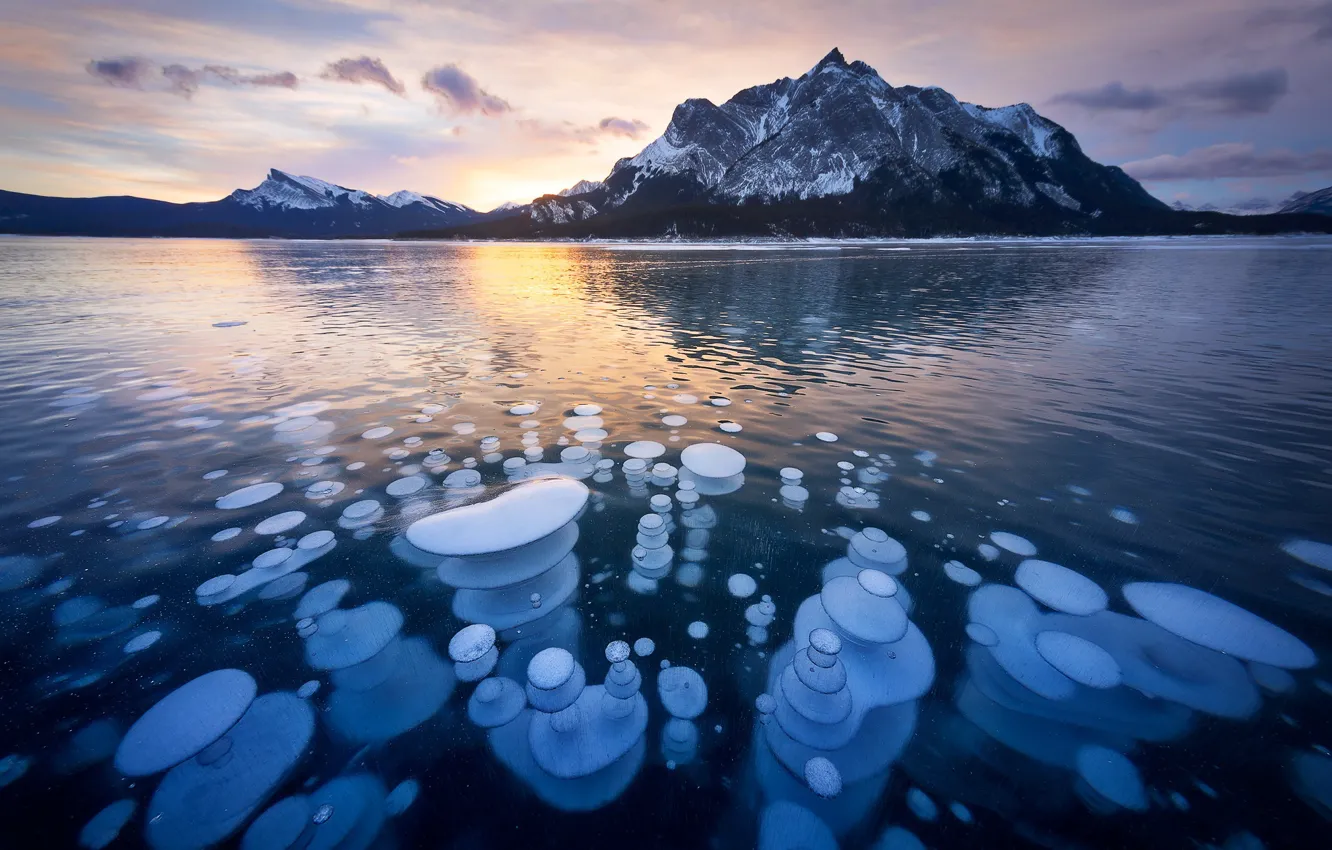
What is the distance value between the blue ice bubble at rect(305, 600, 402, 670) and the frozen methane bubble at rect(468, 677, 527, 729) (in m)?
1.18

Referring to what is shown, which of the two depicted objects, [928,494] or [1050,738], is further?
[928,494]

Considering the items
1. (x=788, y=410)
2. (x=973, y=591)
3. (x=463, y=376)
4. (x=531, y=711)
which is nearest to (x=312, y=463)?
(x=463, y=376)

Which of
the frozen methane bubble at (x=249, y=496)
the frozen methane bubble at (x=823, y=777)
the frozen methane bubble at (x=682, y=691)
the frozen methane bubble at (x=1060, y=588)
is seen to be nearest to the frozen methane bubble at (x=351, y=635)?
the frozen methane bubble at (x=682, y=691)

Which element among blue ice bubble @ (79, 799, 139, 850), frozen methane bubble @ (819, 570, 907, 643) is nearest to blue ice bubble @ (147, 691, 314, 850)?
blue ice bubble @ (79, 799, 139, 850)

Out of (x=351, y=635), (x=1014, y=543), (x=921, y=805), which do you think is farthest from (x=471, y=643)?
(x=1014, y=543)

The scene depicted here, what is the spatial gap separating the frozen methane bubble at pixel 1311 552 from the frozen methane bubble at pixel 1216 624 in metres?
1.80

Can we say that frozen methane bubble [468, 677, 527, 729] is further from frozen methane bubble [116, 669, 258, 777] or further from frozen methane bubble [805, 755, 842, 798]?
frozen methane bubble [805, 755, 842, 798]

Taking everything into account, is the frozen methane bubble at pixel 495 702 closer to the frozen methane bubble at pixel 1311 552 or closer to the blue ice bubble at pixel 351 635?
the blue ice bubble at pixel 351 635

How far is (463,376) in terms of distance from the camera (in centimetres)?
1260

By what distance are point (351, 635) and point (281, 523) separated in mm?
2658

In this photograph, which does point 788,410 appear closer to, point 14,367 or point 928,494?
point 928,494

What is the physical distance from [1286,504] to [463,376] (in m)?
15.5

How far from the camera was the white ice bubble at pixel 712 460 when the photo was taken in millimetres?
7547

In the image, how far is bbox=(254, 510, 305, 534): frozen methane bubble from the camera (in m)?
6.02
